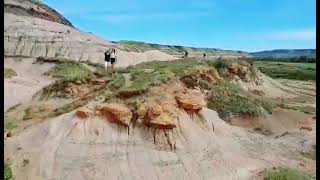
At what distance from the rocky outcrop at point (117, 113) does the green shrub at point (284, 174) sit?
3.19m

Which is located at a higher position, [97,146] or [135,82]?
[135,82]

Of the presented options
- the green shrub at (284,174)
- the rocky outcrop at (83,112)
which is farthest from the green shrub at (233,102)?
the rocky outcrop at (83,112)

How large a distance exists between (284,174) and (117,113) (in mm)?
3783

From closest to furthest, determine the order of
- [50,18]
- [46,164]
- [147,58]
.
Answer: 1. [46,164]
2. [50,18]
3. [147,58]

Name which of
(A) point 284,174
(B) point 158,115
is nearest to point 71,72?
(B) point 158,115

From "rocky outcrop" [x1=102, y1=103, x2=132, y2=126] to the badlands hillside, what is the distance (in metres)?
0.02

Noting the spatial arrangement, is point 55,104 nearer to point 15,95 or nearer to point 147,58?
point 15,95

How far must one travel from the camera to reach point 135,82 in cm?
1284

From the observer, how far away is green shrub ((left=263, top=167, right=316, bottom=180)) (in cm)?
1130

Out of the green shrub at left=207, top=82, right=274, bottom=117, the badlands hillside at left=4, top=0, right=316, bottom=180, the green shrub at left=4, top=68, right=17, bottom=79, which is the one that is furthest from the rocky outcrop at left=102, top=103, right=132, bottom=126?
the green shrub at left=207, top=82, right=274, bottom=117

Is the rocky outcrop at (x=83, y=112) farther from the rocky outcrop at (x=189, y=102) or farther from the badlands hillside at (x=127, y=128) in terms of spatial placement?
the rocky outcrop at (x=189, y=102)

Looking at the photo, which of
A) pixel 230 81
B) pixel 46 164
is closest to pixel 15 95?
pixel 46 164

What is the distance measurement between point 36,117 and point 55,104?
3.15 ft
